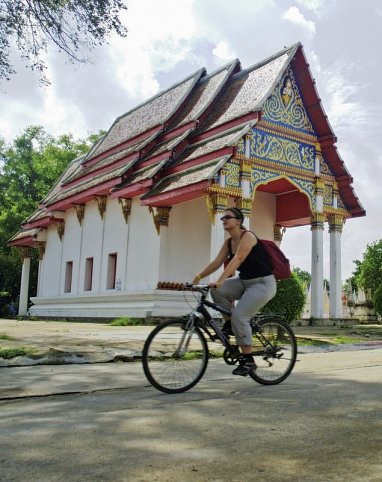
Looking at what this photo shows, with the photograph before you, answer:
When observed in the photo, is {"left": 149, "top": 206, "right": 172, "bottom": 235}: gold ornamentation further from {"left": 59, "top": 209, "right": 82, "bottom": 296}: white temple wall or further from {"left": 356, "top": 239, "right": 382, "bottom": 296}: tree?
{"left": 356, "top": 239, "right": 382, "bottom": 296}: tree

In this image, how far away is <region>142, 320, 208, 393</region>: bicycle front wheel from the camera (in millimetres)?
4840

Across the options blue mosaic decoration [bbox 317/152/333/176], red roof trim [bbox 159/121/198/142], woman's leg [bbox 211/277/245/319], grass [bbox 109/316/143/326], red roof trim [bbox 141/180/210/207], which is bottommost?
grass [bbox 109/316/143/326]

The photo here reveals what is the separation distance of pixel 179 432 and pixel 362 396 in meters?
1.94

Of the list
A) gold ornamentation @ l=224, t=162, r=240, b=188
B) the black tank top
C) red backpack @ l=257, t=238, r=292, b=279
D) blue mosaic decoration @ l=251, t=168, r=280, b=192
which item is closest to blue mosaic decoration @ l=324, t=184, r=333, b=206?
blue mosaic decoration @ l=251, t=168, r=280, b=192

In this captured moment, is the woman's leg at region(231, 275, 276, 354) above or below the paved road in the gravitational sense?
above

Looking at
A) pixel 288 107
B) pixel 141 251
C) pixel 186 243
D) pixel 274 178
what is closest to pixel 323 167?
pixel 288 107

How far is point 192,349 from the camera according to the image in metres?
4.99

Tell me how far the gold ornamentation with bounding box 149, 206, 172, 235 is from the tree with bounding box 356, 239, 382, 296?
24625 millimetres

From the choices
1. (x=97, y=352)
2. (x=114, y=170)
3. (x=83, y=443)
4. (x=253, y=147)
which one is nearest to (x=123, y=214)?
(x=114, y=170)

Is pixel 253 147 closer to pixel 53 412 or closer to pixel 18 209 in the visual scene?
pixel 53 412

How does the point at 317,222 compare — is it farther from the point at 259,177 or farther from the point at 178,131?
the point at 178,131

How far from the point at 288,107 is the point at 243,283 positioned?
530 inches

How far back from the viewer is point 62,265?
76.7 feet

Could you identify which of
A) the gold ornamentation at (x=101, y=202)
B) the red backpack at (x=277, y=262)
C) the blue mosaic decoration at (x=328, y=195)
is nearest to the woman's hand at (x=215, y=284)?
the red backpack at (x=277, y=262)
